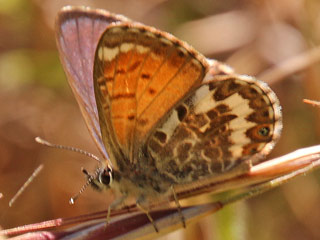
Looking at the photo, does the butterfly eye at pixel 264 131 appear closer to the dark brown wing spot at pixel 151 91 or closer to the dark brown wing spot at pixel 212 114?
the dark brown wing spot at pixel 212 114

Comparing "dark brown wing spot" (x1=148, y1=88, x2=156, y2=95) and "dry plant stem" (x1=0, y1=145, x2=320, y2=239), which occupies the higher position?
"dark brown wing spot" (x1=148, y1=88, x2=156, y2=95)

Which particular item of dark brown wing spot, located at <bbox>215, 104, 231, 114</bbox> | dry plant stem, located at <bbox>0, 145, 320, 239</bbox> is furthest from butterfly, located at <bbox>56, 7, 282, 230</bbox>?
dry plant stem, located at <bbox>0, 145, 320, 239</bbox>

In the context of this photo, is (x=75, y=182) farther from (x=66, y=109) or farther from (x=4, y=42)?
(x=4, y=42)

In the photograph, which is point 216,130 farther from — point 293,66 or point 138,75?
point 293,66

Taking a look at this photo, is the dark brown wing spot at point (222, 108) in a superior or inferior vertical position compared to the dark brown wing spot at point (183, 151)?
superior

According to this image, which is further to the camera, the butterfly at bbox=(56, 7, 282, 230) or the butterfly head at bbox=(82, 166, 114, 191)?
the butterfly head at bbox=(82, 166, 114, 191)

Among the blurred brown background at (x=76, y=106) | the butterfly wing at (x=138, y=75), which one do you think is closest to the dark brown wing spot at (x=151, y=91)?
the butterfly wing at (x=138, y=75)

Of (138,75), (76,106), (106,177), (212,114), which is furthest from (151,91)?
(76,106)

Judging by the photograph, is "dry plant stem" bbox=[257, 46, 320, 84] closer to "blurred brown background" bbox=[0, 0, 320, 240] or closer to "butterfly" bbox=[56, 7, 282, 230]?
"blurred brown background" bbox=[0, 0, 320, 240]
